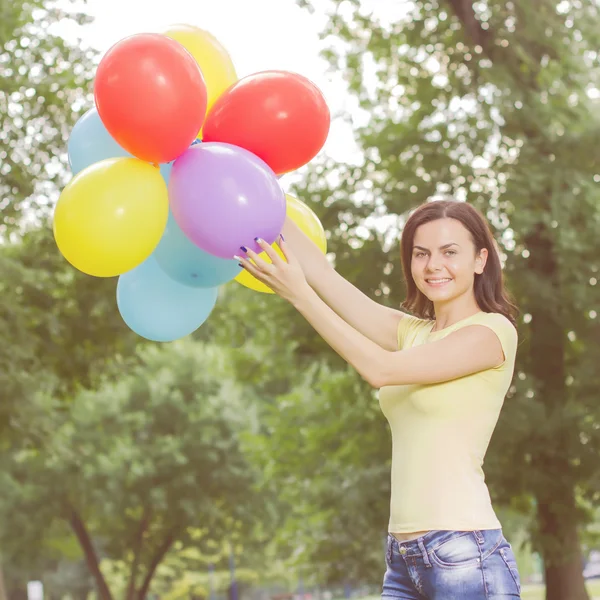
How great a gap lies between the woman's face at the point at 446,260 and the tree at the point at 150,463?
1805 centimetres

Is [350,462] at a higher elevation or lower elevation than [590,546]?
higher

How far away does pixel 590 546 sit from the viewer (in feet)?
41.8

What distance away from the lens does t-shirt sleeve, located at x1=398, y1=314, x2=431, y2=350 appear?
114 inches

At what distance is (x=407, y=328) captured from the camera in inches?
116

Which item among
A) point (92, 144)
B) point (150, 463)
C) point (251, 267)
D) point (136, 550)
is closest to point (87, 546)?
point (136, 550)

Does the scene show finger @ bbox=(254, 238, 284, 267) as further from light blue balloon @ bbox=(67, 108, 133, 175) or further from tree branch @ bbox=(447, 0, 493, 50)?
tree branch @ bbox=(447, 0, 493, 50)

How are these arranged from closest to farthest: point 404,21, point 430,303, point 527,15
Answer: point 430,303 < point 527,15 < point 404,21

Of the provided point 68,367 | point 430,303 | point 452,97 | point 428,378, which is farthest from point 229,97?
point 68,367

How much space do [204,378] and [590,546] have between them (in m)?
11.5

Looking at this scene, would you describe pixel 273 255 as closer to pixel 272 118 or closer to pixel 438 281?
pixel 438 281

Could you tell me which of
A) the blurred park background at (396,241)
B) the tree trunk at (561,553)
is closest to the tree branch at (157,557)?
the blurred park background at (396,241)

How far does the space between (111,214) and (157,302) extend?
2.00 ft

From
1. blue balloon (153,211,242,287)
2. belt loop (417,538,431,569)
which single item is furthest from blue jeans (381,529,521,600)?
blue balloon (153,211,242,287)

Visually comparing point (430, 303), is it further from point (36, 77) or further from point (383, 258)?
point (36, 77)
